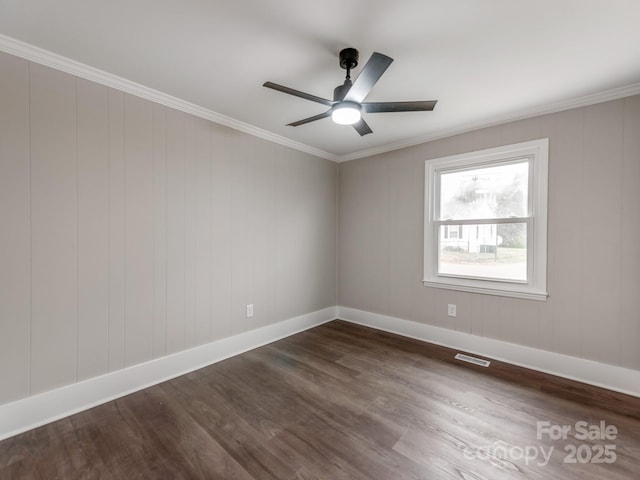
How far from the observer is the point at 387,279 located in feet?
12.1

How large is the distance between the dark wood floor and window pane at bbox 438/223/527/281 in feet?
3.09

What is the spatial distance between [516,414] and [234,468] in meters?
1.89

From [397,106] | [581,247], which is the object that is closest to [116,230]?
[397,106]

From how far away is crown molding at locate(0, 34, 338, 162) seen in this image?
5.78ft

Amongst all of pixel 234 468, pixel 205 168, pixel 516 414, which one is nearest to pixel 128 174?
pixel 205 168

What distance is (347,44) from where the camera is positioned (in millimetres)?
1739

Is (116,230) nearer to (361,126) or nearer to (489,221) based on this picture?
(361,126)

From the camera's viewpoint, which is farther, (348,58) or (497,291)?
(497,291)

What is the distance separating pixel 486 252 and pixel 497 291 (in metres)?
0.41

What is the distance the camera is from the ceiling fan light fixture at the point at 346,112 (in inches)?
72.2

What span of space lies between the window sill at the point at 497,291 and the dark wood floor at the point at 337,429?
0.69 m

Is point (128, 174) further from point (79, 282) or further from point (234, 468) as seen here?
point (234, 468)

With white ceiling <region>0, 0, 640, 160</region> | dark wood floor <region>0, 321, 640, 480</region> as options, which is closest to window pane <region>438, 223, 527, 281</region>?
→ dark wood floor <region>0, 321, 640, 480</region>

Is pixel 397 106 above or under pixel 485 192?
above
